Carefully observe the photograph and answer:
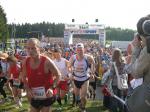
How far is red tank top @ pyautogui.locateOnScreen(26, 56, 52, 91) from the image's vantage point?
262 inches

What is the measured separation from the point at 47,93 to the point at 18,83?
550cm

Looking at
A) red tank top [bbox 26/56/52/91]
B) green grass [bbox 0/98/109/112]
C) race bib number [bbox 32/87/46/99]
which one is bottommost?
green grass [bbox 0/98/109/112]

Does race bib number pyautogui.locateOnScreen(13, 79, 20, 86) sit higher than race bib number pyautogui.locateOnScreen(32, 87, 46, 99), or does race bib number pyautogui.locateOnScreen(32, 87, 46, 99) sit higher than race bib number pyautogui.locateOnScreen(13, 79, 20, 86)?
race bib number pyautogui.locateOnScreen(32, 87, 46, 99)

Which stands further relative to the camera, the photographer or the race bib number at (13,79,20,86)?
the race bib number at (13,79,20,86)

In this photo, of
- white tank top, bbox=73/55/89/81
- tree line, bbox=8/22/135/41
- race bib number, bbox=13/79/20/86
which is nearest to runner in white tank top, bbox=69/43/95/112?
white tank top, bbox=73/55/89/81

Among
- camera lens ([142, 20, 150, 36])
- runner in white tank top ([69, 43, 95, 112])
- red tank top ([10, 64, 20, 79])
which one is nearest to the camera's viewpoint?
camera lens ([142, 20, 150, 36])

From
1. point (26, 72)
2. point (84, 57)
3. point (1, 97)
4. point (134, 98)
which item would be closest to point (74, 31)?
point (1, 97)

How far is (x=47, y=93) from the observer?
22.3 ft

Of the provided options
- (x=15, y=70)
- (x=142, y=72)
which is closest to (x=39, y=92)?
(x=142, y=72)

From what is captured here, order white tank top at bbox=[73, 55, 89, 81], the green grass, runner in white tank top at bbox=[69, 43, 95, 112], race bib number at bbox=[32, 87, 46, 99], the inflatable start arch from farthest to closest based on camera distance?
the inflatable start arch, the green grass, white tank top at bbox=[73, 55, 89, 81], runner in white tank top at bbox=[69, 43, 95, 112], race bib number at bbox=[32, 87, 46, 99]

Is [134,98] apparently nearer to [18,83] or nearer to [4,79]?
[18,83]

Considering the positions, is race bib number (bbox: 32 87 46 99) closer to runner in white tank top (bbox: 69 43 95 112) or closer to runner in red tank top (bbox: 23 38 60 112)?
runner in red tank top (bbox: 23 38 60 112)

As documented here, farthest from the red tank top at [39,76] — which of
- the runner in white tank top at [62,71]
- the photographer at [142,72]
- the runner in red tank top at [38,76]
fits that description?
the runner in white tank top at [62,71]

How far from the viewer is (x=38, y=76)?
22.0ft
